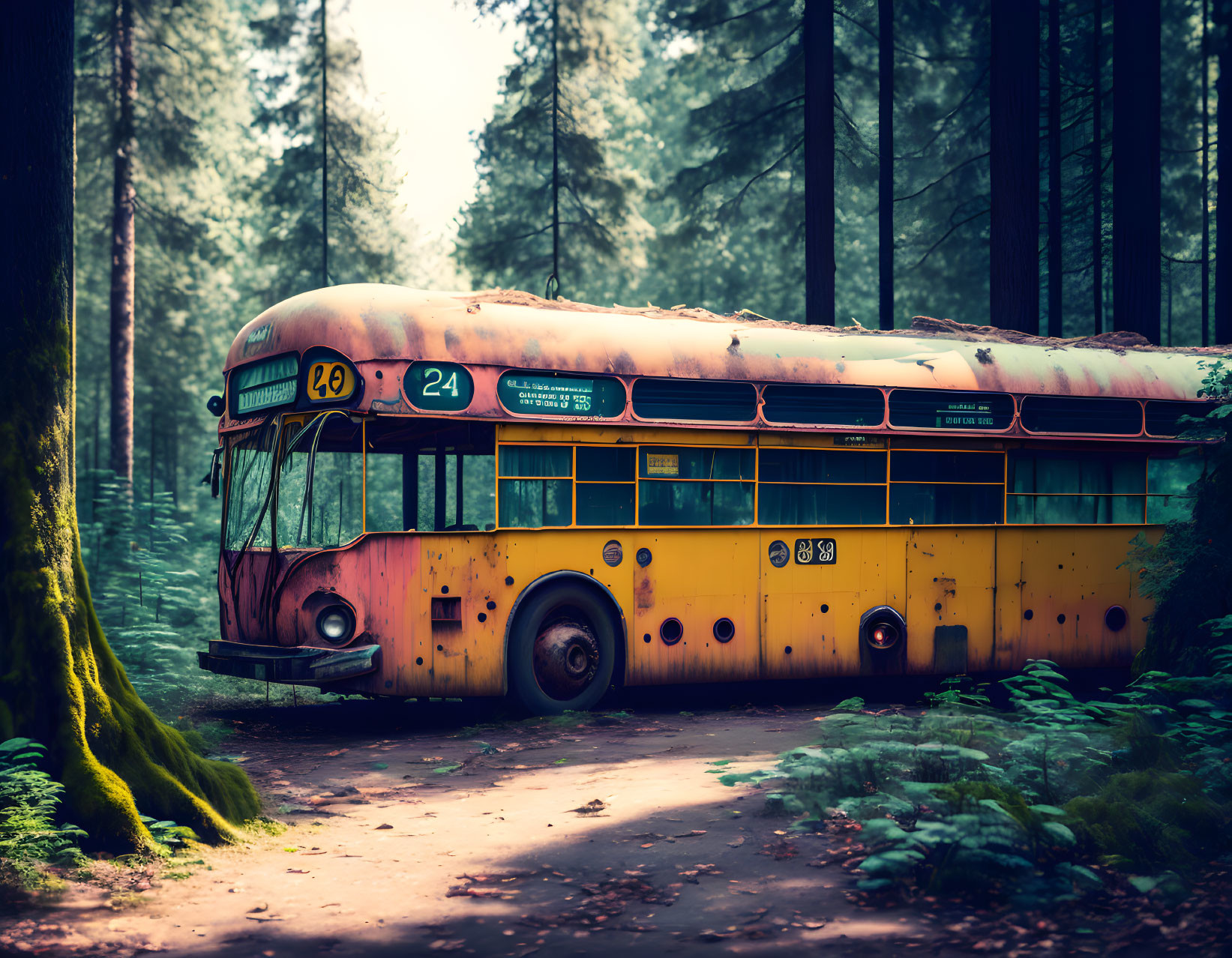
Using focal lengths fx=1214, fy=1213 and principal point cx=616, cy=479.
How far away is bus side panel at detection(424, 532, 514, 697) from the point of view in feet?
32.5

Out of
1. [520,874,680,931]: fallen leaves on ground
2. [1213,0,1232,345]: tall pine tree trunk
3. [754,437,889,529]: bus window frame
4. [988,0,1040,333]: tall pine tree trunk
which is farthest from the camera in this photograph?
[1213,0,1232,345]: tall pine tree trunk

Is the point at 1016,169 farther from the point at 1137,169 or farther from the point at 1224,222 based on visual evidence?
the point at 1224,222

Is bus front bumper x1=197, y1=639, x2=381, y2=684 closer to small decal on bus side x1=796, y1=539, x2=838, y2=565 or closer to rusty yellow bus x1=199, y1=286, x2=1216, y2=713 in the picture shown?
rusty yellow bus x1=199, y1=286, x2=1216, y2=713

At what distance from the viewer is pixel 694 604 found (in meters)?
11.2

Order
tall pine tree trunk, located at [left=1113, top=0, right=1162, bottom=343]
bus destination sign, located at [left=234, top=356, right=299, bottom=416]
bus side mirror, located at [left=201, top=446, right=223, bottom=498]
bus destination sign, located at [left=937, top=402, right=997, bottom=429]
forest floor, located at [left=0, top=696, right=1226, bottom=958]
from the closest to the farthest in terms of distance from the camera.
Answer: forest floor, located at [left=0, top=696, right=1226, bottom=958] → bus destination sign, located at [left=234, top=356, right=299, bottom=416] → bus side mirror, located at [left=201, top=446, right=223, bottom=498] → bus destination sign, located at [left=937, top=402, right=997, bottom=429] → tall pine tree trunk, located at [left=1113, top=0, right=1162, bottom=343]

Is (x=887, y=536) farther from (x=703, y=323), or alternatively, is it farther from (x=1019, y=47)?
(x=1019, y=47)

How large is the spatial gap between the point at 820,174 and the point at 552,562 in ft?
33.8

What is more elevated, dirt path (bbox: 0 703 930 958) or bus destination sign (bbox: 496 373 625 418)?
bus destination sign (bbox: 496 373 625 418)

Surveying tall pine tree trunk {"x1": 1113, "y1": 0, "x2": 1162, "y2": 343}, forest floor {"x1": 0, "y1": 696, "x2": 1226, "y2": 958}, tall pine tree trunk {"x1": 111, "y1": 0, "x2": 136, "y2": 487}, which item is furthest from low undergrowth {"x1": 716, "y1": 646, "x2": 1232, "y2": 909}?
tall pine tree trunk {"x1": 111, "y1": 0, "x2": 136, "y2": 487}

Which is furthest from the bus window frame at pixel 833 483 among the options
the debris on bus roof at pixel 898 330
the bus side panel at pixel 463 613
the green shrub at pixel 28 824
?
the green shrub at pixel 28 824

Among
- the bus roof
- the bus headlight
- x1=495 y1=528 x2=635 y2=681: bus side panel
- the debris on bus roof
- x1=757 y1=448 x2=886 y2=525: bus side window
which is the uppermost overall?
the debris on bus roof

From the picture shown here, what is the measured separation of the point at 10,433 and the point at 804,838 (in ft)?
15.3

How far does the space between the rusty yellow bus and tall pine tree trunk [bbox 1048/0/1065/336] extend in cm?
682

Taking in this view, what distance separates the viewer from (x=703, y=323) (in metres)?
11.7
